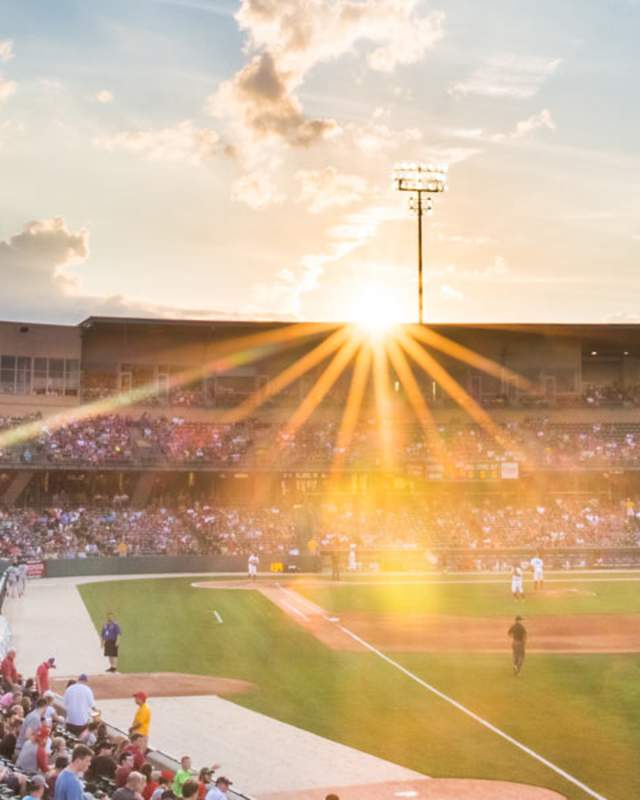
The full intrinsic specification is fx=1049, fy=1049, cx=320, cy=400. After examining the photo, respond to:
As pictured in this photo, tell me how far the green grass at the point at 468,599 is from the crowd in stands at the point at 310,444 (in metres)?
17.6

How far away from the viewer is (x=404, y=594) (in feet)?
148

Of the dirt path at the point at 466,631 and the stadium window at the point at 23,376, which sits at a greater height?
the stadium window at the point at 23,376

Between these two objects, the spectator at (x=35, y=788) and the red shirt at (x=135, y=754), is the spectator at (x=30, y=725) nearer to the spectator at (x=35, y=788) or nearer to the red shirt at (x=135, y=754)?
the red shirt at (x=135, y=754)

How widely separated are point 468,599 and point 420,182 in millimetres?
40007

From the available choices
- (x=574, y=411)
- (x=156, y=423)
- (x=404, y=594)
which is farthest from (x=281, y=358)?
(x=404, y=594)

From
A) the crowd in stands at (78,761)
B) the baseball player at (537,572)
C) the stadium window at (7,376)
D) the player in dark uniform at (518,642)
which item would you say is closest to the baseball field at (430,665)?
the player in dark uniform at (518,642)

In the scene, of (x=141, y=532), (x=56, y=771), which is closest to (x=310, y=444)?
(x=141, y=532)

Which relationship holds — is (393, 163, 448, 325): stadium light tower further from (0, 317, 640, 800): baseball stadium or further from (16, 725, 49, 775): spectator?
(16, 725, 49, 775): spectator

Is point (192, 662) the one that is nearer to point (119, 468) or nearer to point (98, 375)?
point (119, 468)

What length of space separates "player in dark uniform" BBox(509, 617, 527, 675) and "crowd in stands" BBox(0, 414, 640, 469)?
40.7m

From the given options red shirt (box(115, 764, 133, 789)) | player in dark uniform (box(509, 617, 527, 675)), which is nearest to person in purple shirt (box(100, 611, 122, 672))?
player in dark uniform (box(509, 617, 527, 675))

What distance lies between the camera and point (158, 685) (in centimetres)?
2447

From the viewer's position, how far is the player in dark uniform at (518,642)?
989 inches

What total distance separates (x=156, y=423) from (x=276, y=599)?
28158 millimetres
